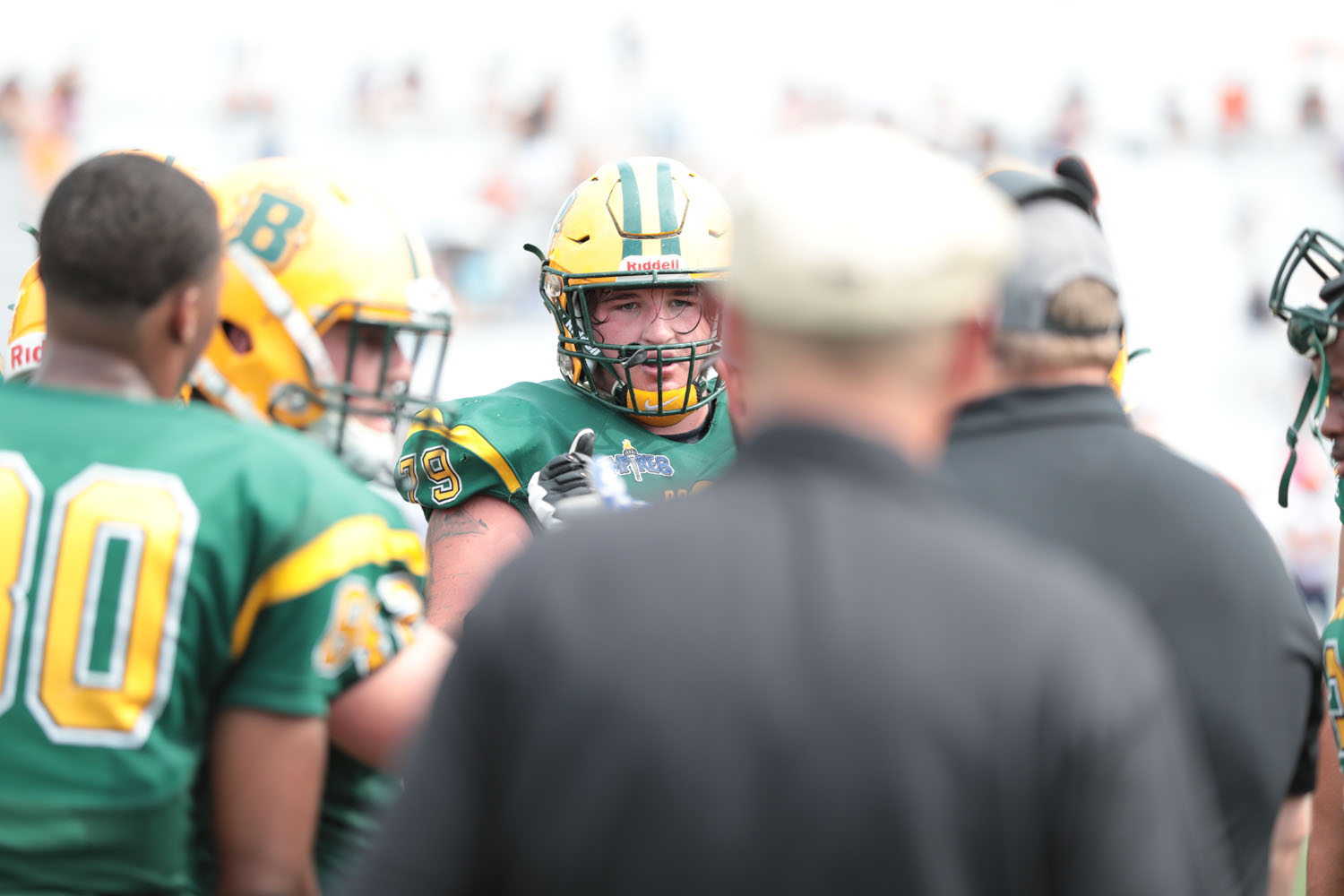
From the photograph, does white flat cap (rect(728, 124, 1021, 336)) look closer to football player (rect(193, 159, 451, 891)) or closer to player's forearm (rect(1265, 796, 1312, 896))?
football player (rect(193, 159, 451, 891))

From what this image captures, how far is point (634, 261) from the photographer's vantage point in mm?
3168

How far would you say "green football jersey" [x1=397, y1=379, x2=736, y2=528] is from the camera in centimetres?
304

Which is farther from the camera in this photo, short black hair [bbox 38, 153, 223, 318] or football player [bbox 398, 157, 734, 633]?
football player [bbox 398, 157, 734, 633]

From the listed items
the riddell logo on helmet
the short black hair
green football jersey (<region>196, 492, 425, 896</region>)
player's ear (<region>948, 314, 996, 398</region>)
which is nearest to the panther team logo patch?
the riddell logo on helmet

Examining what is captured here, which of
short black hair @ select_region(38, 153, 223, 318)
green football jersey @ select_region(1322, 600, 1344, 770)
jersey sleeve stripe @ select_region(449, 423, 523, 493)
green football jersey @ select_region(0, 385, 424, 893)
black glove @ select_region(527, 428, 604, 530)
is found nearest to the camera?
green football jersey @ select_region(0, 385, 424, 893)

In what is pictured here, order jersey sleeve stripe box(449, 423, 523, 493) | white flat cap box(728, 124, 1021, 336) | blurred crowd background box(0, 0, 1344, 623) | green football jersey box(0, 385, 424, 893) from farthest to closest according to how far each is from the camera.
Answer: blurred crowd background box(0, 0, 1344, 623) < jersey sleeve stripe box(449, 423, 523, 493) < green football jersey box(0, 385, 424, 893) < white flat cap box(728, 124, 1021, 336)

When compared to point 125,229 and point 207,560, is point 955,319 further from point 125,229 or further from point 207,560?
point 125,229

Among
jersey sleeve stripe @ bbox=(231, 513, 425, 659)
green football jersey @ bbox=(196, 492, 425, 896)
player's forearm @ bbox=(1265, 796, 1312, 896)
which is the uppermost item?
jersey sleeve stripe @ bbox=(231, 513, 425, 659)

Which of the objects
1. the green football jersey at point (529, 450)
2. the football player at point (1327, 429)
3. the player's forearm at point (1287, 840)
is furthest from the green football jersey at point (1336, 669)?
the green football jersey at point (529, 450)

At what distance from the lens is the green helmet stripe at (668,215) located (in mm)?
3182

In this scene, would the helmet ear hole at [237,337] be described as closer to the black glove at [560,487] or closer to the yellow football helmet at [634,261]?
the black glove at [560,487]

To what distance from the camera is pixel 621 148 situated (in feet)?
48.3

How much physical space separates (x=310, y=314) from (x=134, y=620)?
60 centimetres

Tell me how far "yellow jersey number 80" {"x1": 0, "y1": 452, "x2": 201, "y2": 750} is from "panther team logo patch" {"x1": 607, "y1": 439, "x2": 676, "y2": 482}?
63.2 inches
